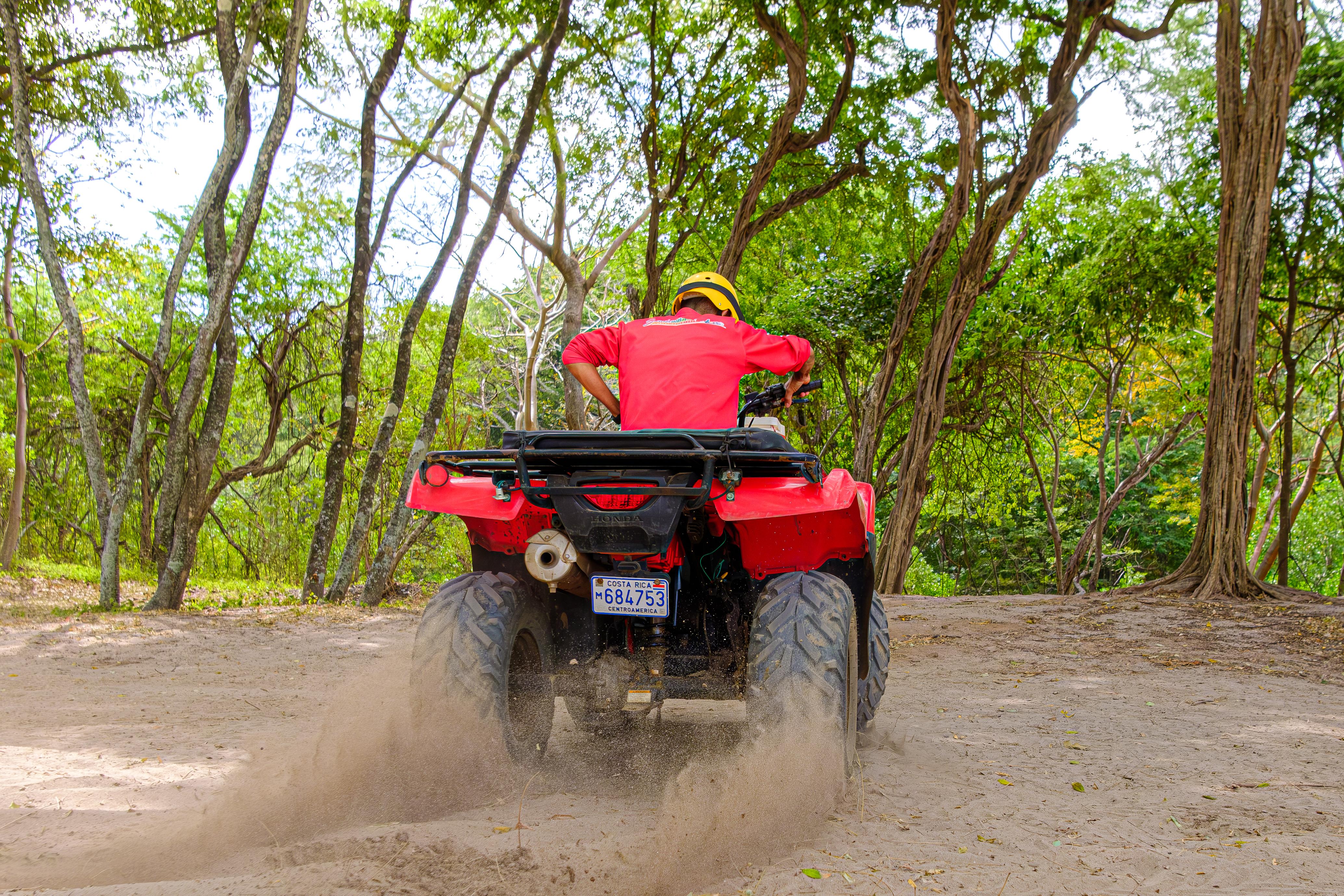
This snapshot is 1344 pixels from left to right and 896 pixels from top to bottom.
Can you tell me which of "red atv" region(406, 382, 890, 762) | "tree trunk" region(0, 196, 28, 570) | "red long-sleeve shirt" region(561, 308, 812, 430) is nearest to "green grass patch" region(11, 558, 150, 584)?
"tree trunk" region(0, 196, 28, 570)

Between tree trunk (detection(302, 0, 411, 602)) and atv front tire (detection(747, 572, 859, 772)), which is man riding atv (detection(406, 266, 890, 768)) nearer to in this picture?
atv front tire (detection(747, 572, 859, 772))

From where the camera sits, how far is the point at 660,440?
2.99 m

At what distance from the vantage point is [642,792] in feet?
10.9

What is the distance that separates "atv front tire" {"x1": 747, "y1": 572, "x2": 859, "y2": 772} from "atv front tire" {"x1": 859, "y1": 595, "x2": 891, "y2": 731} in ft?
2.58

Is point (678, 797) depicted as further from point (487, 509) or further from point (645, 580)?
point (487, 509)

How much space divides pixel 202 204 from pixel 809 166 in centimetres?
777

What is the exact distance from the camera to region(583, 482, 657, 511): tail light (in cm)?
301

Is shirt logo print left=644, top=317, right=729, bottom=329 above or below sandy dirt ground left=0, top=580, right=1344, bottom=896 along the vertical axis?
above

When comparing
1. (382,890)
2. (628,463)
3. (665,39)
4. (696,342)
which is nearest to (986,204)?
(665,39)

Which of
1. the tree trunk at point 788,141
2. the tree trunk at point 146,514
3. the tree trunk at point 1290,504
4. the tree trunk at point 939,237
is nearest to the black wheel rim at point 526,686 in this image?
the tree trunk at point 788,141

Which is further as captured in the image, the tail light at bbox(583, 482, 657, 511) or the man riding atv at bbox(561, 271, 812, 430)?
the man riding atv at bbox(561, 271, 812, 430)

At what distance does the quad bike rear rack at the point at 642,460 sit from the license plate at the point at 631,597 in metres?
0.30

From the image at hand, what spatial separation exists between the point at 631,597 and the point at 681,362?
3.50 ft

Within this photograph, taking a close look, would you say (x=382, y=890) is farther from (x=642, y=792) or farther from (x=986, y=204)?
(x=986, y=204)
